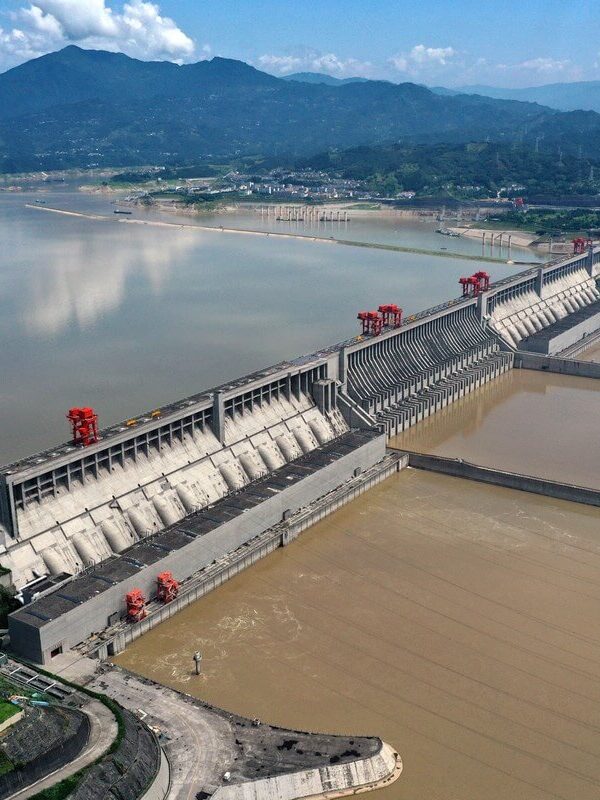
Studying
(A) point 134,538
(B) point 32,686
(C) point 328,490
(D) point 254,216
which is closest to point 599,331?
(C) point 328,490

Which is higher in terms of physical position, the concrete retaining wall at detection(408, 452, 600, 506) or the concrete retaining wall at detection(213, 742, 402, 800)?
the concrete retaining wall at detection(408, 452, 600, 506)

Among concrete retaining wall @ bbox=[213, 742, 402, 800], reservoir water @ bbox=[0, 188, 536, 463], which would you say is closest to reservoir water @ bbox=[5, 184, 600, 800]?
reservoir water @ bbox=[0, 188, 536, 463]

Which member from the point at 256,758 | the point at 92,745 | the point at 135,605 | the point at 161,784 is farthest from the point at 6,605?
the point at 256,758

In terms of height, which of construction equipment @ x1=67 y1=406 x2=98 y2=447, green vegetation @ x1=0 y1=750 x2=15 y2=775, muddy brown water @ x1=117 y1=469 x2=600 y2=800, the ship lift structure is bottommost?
muddy brown water @ x1=117 y1=469 x2=600 y2=800

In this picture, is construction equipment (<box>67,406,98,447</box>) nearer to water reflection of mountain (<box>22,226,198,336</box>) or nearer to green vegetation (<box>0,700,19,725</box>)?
green vegetation (<box>0,700,19,725</box>)

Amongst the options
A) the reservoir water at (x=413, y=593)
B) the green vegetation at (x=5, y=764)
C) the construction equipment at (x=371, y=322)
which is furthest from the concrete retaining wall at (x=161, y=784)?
the construction equipment at (x=371, y=322)

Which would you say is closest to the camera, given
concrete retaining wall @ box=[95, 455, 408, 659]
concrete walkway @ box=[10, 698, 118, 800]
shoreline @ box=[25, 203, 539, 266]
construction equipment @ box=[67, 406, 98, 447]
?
concrete walkway @ box=[10, 698, 118, 800]
